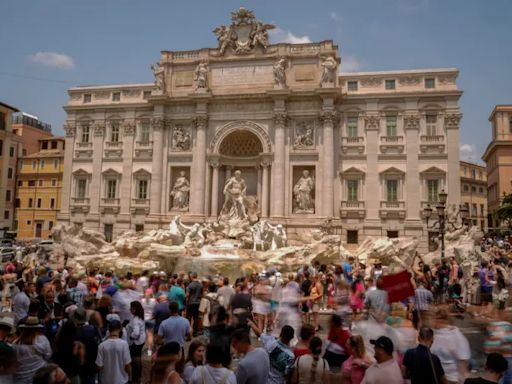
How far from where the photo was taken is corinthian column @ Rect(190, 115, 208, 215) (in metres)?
29.9

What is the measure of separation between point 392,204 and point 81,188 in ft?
77.3

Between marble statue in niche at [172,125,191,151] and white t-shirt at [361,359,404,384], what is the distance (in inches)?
1095

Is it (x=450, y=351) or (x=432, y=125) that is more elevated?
(x=432, y=125)

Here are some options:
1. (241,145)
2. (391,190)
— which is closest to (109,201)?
(241,145)

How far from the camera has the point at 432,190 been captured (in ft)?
92.0

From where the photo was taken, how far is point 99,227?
3250 centimetres

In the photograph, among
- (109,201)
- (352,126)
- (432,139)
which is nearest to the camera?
(432,139)

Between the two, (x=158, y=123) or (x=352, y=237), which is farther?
(x=158, y=123)

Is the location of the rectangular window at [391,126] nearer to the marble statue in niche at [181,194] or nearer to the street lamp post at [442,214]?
the street lamp post at [442,214]

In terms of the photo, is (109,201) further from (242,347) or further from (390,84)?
(242,347)

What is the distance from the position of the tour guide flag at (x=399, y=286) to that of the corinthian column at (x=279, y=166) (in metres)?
22.0

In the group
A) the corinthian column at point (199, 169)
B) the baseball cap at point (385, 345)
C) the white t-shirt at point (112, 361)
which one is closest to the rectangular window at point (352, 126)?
the corinthian column at point (199, 169)

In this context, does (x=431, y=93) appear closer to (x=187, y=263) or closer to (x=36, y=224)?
(x=187, y=263)

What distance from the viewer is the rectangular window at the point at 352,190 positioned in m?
29.0
